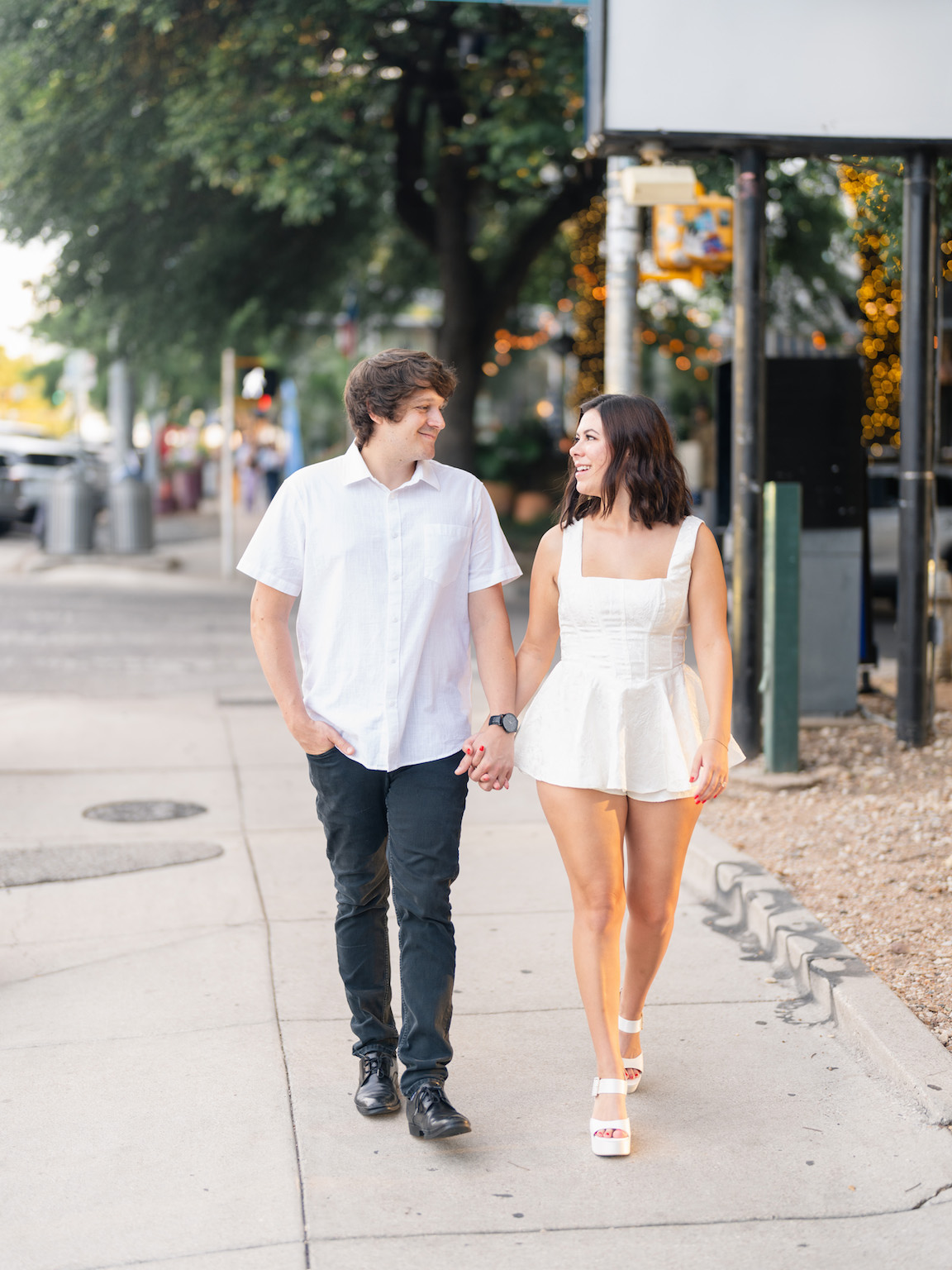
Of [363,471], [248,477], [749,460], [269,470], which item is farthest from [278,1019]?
[269,470]

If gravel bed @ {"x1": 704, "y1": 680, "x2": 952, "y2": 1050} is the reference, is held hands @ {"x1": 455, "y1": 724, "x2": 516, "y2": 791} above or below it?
above

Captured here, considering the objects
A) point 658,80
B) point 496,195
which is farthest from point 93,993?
point 496,195

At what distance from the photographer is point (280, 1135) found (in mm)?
3711

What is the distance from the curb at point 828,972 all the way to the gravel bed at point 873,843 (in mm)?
98

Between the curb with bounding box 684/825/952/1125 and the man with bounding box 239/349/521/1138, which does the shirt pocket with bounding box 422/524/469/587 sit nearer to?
the man with bounding box 239/349/521/1138

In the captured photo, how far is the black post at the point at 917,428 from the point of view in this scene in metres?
7.92

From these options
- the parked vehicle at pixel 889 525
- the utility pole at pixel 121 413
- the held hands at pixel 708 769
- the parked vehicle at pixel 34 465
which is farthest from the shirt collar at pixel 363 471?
Answer: the utility pole at pixel 121 413

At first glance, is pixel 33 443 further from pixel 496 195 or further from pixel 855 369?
pixel 855 369

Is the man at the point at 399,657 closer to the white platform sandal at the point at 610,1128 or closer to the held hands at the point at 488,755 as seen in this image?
the held hands at the point at 488,755

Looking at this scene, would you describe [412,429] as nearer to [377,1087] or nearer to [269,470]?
A: [377,1087]

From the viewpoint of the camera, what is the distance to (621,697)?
3.62 metres

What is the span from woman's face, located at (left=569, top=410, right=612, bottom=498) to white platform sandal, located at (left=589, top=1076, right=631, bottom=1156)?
4.68 feet

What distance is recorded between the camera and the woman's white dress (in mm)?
3607

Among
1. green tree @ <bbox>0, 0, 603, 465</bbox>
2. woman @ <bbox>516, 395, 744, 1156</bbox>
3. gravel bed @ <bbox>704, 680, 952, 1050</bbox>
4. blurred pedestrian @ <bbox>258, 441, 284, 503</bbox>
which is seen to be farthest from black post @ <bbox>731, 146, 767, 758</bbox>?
blurred pedestrian @ <bbox>258, 441, 284, 503</bbox>
